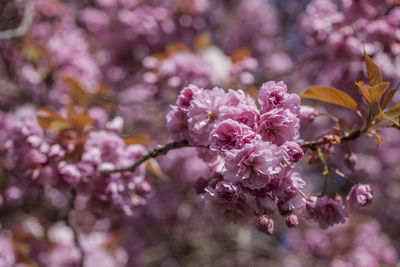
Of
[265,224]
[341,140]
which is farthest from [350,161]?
[265,224]

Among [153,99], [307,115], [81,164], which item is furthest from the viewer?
[153,99]

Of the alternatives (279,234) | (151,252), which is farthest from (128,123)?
(279,234)

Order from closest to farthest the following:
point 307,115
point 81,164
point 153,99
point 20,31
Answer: point 307,115 < point 81,164 < point 20,31 < point 153,99

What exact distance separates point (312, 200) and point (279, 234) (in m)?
3.67

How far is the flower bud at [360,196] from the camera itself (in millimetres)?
1190

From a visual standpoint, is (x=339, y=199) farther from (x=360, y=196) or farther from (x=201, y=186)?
(x=201, y=186)

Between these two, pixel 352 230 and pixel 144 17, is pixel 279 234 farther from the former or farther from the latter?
pixel 144 17

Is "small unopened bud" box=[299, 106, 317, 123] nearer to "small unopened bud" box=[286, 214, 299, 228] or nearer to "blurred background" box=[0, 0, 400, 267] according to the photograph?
"blurred background" box=[0, 0, 400, 267]

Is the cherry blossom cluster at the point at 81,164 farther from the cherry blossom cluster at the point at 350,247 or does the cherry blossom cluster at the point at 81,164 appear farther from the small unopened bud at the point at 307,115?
the cherry blossom cluster at the point at 350,247

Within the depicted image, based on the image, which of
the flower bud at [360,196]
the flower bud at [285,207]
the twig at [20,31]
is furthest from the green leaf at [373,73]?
the twig at [20,31]

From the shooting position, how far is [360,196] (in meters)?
1.20

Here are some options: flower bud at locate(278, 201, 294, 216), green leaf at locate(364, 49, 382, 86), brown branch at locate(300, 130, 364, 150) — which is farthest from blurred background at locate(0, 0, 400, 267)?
flower bud at locate(278, 201, 294, 216)

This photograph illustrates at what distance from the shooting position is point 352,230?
3.60 meters

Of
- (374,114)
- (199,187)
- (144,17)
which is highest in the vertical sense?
(374,114)
